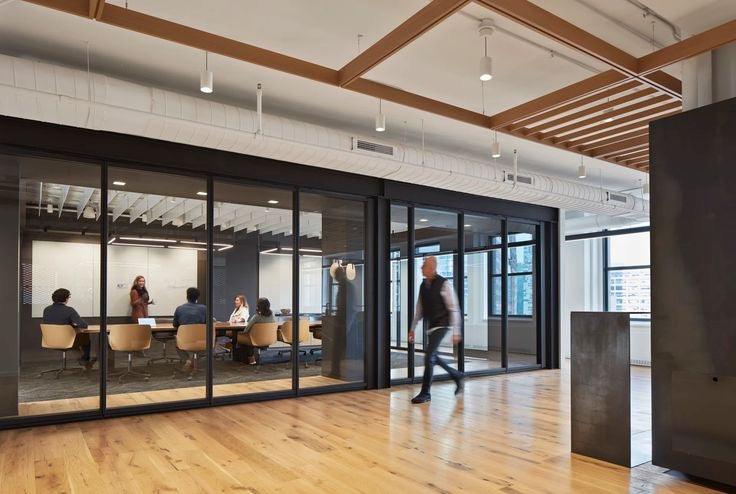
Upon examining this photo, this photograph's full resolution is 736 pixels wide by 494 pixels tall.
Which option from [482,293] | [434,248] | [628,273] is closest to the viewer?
[434,248]

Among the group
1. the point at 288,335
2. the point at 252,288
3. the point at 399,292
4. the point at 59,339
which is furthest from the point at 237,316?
the point at 399,292

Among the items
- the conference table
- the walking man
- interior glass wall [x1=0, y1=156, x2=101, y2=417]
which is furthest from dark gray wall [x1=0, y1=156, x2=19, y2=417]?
the walking man

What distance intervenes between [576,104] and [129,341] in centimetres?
522

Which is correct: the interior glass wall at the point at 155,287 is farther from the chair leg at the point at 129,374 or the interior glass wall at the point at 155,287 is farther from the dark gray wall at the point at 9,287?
the dark gray wall at the point at 9,287

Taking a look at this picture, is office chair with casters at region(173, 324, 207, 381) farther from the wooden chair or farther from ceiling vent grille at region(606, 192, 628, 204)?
ceiling vent grille at region(606, 192, 628, 204)

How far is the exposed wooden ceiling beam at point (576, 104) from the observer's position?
4.99 m

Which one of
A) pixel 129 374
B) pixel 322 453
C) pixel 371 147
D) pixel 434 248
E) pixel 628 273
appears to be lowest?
pixel 322 453

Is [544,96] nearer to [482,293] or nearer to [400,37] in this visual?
[400,37]

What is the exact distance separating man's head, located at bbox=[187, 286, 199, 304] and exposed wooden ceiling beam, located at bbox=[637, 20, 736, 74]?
5.01m

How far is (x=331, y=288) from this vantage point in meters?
7.54

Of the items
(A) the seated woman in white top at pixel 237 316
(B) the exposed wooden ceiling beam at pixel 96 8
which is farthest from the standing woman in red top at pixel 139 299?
(B) the exposed wooden ceiling beam at pixel 96 8

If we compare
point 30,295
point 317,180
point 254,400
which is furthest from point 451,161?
point 30,295

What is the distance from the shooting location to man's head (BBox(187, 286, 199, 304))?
6508 mm

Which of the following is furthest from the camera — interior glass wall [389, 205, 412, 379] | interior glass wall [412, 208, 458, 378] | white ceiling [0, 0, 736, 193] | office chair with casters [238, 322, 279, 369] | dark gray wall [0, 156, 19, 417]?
interior glass wall [412, 208, 458, 378]
